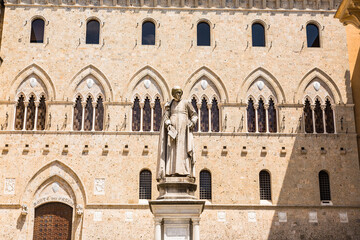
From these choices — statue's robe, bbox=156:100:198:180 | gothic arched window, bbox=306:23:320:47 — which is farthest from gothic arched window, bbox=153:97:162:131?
statue's robe, bbox=156:100:198:180

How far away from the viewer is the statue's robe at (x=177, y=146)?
996 centimetres

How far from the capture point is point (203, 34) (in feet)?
82.6

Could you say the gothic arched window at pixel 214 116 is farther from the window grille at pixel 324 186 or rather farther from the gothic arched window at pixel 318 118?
the window grille at pixel 324 186

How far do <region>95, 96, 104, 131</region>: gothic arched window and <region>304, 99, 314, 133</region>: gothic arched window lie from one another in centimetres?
1040

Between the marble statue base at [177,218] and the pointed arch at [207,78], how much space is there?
14.9 m

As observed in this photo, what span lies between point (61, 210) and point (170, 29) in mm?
10657

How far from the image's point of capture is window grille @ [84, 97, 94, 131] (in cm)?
2370

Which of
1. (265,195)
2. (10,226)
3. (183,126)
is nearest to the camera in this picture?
(183,126)

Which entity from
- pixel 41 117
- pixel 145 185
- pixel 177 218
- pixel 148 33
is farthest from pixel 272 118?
pixel 177 218

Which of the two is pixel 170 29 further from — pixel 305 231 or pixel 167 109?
pixel 167 109

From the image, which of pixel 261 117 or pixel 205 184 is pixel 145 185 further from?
pixel 261 117

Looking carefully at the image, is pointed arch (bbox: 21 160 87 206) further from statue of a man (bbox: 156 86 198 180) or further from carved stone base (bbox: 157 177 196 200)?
Result: carved stone base (bbox: 157 177 196 200)

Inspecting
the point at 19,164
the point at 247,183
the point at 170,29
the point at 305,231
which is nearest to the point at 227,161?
the point at 247,183

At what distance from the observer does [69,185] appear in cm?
2273
